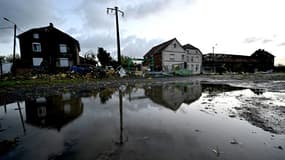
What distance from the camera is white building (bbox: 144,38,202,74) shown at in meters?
38.0

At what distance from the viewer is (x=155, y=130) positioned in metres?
3.60

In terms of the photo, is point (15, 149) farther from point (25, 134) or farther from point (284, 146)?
point (284, 146)

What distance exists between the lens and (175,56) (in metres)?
40.0

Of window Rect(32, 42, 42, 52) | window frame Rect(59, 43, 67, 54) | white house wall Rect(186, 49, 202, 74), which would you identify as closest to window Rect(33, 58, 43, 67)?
window Rect(32, 42, 42, 52)

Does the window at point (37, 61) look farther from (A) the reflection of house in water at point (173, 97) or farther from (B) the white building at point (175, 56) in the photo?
(A) the reflection of house in water at point (173, 97)

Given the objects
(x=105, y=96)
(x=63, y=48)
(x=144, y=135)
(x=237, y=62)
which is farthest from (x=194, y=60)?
(x=144, y=135)

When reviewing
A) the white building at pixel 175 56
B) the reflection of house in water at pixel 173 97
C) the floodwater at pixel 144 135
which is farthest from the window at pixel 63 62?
the floodwater at pixel 144 135

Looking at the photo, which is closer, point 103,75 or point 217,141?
point 217,141

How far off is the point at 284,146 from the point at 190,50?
142 feet

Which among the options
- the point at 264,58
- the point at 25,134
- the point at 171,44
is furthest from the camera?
the point at 264,58

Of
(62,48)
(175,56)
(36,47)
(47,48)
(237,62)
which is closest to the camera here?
(36,47)

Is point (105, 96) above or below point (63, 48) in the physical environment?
below

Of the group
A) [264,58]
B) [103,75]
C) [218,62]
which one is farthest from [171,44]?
[264,58]

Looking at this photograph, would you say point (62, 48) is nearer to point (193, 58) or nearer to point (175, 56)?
point (175, 56)
